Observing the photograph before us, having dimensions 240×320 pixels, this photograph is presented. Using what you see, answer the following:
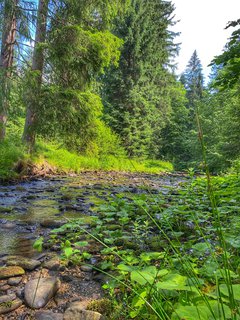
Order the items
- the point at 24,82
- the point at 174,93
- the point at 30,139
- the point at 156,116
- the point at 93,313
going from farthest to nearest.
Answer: the point at 174,93
the point at 156,116
the point at 30,139
the point at 24,82
the point at 93,313

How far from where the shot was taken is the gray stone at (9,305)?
191 cm

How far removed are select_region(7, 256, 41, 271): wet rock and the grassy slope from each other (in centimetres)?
137

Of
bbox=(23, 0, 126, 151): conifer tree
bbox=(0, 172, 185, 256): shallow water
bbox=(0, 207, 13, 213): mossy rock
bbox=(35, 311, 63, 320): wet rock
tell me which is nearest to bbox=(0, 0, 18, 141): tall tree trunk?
bbox=(23, 0, 126, 151): conifer tree

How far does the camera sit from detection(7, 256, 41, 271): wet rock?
2.54 m

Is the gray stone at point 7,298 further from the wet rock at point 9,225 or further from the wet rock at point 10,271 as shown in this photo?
the wet rock at point 9,225

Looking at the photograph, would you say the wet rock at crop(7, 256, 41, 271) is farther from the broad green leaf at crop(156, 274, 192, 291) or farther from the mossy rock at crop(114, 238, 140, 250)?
the broad green leaf at crop(156, 274, 192, 291)

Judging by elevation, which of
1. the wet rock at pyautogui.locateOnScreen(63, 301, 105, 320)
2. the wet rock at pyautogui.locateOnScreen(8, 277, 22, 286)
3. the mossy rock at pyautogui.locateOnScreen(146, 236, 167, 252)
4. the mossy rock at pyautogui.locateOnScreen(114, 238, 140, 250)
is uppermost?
the mossy rock at pyautogui.locateOnScreen(146, 236, 167, 252)

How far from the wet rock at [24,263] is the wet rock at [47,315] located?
68cm

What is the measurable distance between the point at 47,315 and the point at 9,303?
1.07 feet

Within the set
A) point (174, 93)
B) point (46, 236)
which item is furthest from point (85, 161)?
point (174, 93)

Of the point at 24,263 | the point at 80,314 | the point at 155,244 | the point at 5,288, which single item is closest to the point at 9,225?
the point at 24,263

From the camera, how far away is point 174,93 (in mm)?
31984

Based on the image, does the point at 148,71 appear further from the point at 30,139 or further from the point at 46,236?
the point at 46,236

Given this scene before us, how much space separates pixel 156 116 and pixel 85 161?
12.5 metres
